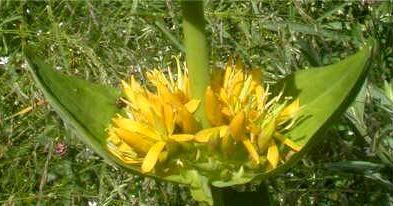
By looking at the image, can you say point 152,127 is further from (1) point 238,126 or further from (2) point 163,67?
(2) point 163,67

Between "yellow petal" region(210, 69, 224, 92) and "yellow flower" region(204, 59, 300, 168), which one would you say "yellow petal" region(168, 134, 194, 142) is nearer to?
"yellow flower" region(204, 59, 300, 168)

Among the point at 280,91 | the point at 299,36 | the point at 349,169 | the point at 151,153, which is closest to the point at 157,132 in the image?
the point at 151,153

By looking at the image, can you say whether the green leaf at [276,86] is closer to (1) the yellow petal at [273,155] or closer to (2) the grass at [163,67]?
(1) the yellow petal at [273,155]

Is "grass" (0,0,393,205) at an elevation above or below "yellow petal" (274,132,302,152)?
above

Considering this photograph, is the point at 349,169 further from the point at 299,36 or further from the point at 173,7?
the point at 173,7

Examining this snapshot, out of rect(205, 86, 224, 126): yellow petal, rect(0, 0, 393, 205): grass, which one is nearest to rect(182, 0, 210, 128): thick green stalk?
rect(205, 86, 224, 126): yellow petal

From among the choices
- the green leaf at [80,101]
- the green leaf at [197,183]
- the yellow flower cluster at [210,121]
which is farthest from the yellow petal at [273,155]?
the green leaf at [80,101]
